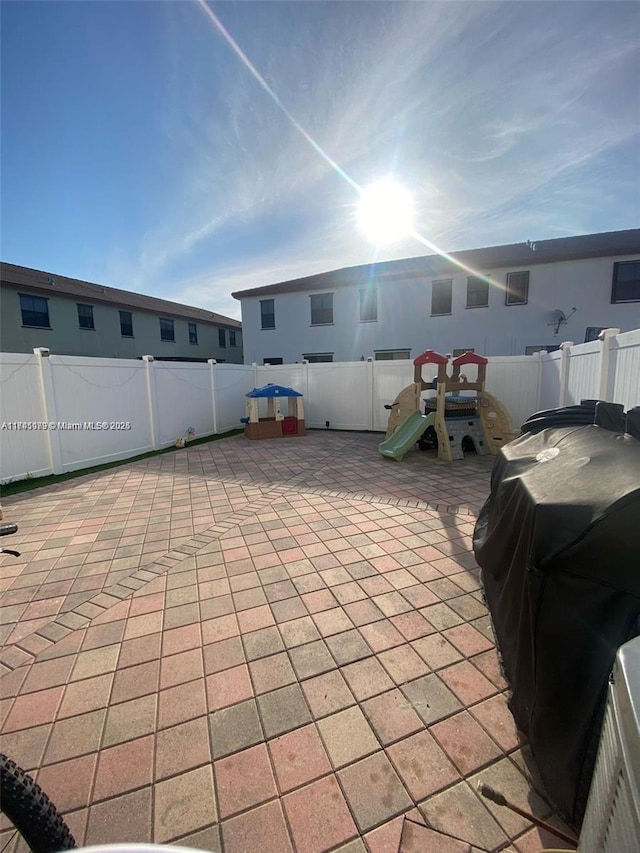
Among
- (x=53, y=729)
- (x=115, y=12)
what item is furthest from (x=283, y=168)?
(x=53, y=729)

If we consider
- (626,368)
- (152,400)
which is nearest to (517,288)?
(626,368)

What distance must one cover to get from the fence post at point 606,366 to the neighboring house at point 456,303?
418 inches

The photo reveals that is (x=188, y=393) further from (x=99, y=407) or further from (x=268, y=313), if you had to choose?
(x=268, y=313)

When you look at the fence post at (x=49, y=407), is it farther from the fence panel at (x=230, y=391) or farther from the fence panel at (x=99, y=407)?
the fence panel at (x=230, y=391)

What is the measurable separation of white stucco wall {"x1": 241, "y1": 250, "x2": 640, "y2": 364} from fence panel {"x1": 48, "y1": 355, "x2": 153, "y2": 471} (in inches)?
418

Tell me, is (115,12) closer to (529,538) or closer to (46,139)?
(46,139)

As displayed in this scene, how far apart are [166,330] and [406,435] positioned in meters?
19.2

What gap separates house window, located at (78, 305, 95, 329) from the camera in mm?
17703

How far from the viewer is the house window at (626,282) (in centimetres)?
1339

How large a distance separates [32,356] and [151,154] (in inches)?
164

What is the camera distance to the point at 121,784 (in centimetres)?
148

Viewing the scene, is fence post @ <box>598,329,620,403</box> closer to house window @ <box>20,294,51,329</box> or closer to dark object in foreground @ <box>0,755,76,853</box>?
Result: dark object in foreground @ <box>0,755,76,853</box>

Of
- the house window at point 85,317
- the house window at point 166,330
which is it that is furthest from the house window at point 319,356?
the house window at point 85,317

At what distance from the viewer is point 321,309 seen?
17.1 m
